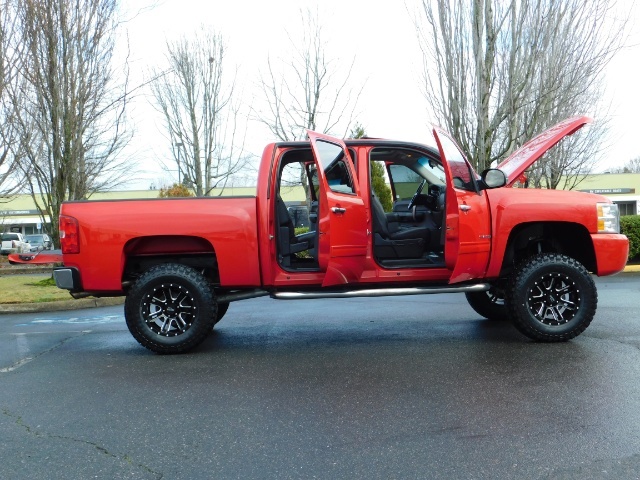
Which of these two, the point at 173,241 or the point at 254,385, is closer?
the point at 254,385

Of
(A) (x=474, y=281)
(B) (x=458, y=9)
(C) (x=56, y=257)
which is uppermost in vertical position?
(B) (x=458, y=9)

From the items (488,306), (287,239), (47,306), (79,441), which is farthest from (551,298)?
(47,306)

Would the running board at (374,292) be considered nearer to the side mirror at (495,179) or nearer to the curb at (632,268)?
the side mirror at (495,179)

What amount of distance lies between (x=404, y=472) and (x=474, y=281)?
128 inches

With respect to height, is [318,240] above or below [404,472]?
above

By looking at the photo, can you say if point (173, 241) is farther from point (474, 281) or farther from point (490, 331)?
point (490, 331)

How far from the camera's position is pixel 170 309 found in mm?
5664

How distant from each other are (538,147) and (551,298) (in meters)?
1.44

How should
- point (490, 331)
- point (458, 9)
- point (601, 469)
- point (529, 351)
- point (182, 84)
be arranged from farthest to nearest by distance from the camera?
point (182, 84) < point (458, 9) < point (490, 331) < point (529, 351) < point (601, 469)

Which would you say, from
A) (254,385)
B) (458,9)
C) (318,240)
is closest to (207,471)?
(254,385)

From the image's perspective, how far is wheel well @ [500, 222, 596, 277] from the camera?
19.5 ft

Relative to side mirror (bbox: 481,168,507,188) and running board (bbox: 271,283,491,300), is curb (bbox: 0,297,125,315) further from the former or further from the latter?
side mirror (bbox: 481,168,507,188)

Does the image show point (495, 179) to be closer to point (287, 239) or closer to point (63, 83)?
point (287, 239)

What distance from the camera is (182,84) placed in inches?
990
